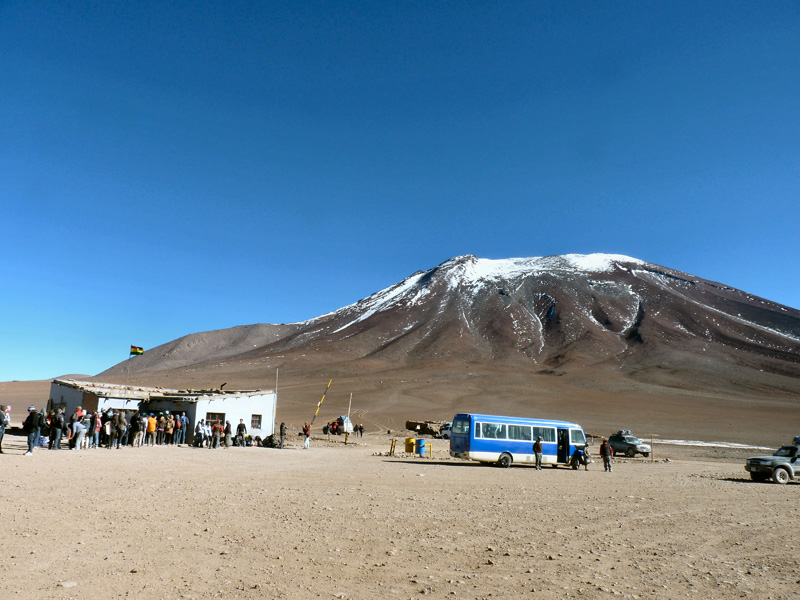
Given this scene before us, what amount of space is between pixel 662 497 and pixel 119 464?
1561cm

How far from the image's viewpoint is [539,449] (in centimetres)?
2609

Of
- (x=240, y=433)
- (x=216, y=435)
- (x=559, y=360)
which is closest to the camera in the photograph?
(x=216, y=435)

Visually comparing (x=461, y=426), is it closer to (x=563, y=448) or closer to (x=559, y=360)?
(x=563, y=448)

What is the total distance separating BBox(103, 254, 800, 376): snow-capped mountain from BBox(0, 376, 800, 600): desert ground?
103m

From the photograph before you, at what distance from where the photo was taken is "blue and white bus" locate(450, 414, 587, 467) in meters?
26.9

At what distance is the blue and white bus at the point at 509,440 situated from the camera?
88.3 ft

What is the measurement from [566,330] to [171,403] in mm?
132634

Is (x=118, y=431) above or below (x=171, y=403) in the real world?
below

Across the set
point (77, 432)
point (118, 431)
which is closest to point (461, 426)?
point (118, 431)

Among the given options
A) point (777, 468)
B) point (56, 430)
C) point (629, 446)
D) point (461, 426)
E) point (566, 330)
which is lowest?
point (777, 468)

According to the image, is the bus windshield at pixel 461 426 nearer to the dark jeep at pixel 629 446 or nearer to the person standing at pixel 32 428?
the dark jeep at pixel 629 446

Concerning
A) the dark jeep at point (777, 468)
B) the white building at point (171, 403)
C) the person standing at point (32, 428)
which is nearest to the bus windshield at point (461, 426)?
the dark jeep at point (777, 468)

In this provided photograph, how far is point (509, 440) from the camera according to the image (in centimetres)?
2742

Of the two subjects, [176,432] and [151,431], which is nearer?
[151,431]
